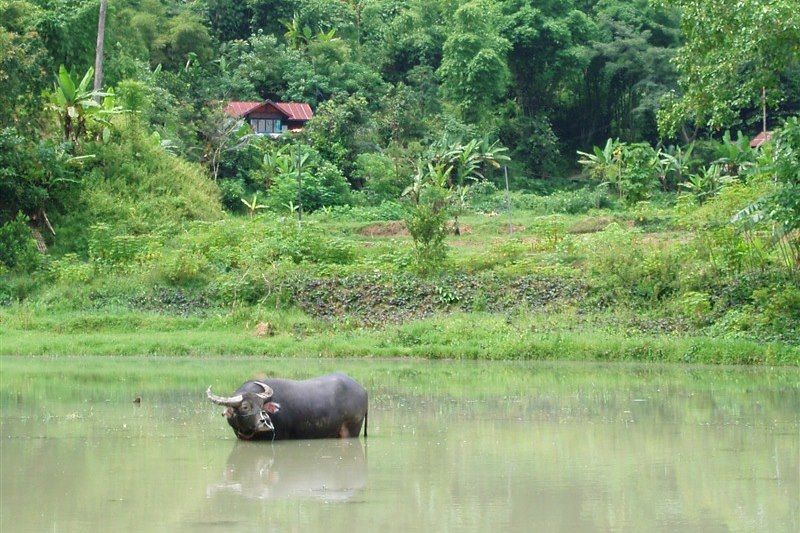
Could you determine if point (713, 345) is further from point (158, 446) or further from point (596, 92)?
point (596, 92)

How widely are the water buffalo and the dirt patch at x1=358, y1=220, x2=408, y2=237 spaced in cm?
1977

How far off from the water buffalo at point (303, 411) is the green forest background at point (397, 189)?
8.05m

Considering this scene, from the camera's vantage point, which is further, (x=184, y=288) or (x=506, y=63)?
(x=506, y=63)

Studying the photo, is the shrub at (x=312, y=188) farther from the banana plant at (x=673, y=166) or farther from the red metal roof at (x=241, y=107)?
the banana plant at (x=673, y=166)

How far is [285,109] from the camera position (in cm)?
4659

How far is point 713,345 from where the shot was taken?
19.9m

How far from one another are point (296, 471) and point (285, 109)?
122 feet

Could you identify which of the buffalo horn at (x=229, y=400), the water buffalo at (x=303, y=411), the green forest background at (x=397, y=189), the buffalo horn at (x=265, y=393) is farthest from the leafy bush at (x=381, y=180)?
the buffalo horn at (x=229, y=400)

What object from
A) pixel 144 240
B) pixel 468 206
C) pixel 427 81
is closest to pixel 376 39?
pixel 427 81

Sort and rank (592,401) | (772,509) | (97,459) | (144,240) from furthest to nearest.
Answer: (144,240) < (592,401) < (97,459) < (772,509)

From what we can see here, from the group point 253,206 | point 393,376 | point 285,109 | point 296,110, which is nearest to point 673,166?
point 296,110

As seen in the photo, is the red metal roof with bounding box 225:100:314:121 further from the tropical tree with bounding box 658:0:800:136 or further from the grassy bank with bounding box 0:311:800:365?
the tropical tree with bounding box 658:0:800:136

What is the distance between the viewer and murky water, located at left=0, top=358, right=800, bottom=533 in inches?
333

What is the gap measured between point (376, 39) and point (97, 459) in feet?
151
